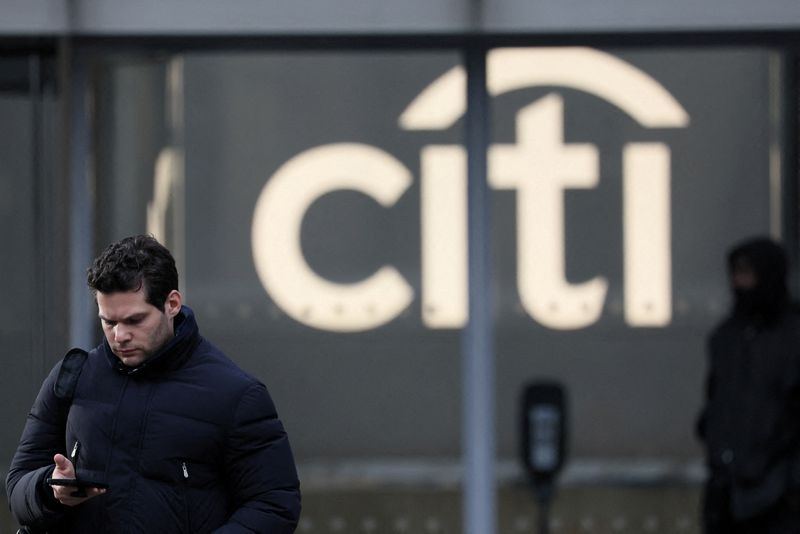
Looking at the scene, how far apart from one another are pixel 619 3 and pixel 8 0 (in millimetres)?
2264

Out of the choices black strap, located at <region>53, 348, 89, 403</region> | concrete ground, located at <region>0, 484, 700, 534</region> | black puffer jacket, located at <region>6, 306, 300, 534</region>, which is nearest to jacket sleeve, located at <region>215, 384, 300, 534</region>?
black puffer jacket, located at <region>6, 306, 300, 534</region>

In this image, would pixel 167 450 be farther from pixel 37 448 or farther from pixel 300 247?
pixel 300 247

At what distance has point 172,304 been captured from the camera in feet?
10.5

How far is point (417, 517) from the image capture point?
6.30 metres

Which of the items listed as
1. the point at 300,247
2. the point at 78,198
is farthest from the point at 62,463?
the point at 300,247

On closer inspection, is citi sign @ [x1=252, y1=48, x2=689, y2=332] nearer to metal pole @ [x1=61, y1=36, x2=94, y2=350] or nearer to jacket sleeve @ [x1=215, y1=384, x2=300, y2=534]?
metal pole @ [x1=61, y1=36, x2=94, y2=350]

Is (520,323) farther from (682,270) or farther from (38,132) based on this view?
(38,132)

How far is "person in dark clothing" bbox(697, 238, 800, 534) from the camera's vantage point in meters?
5.62

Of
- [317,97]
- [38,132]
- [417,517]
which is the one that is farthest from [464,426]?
[38,132]

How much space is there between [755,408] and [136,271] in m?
3.18

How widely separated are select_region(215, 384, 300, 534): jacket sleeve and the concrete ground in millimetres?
3069

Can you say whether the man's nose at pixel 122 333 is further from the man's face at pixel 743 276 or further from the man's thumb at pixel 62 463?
the man's face at pixel 743 276

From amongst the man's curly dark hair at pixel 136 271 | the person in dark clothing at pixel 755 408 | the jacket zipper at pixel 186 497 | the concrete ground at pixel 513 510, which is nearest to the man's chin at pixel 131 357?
the man's curly dark hair at pixel 136 271

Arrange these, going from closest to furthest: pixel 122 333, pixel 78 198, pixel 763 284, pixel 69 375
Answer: pixel 122 333 < pixel 69 375 < pixel 763 284 < pixel 78 198
